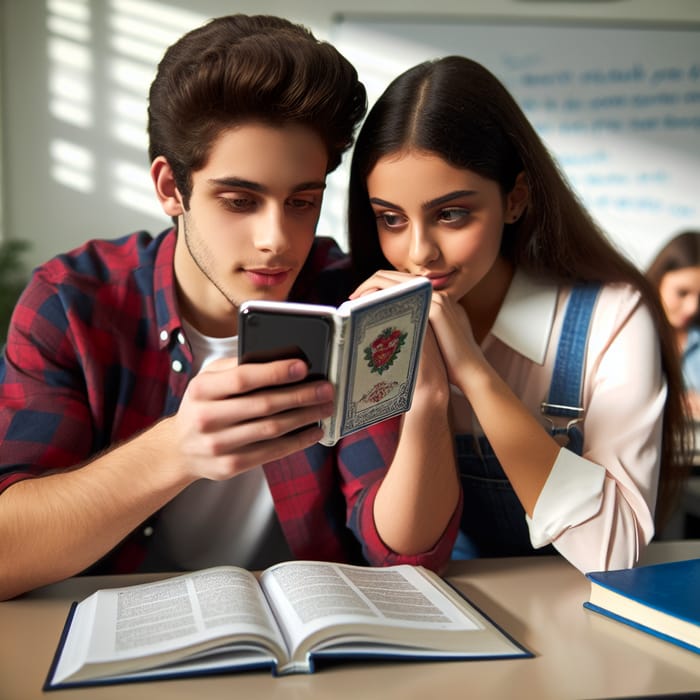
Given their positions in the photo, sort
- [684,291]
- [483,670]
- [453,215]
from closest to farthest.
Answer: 1. [483,670]
2. [453,215]
3. [684,291]

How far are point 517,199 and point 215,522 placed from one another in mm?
760

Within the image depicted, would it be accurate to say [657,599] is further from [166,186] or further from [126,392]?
[166,186]

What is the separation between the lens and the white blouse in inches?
47.5

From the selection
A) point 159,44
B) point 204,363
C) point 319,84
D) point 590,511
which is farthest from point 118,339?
point 159,44

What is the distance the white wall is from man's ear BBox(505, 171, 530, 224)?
88.8 inches

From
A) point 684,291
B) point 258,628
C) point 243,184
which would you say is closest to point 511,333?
point 243,184

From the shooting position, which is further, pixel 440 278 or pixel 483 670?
pixel 440 278

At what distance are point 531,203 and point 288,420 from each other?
68 cm

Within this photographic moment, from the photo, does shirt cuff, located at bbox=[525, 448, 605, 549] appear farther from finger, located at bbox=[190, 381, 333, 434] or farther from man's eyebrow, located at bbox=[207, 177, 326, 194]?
man's eyebrow, located at bbox=[207, 177, 326, 194]

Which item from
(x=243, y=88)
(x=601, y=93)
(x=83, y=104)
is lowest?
(x=243, y=88)

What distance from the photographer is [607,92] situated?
3.55 meters

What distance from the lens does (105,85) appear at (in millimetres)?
Result: 3318

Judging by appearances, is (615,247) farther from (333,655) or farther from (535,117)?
(535,117)

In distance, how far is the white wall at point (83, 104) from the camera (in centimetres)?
327
